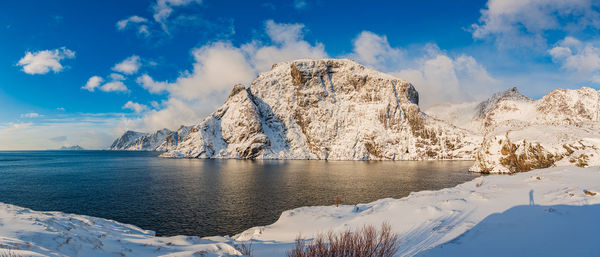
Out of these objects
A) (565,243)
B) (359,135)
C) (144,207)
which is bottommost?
(144,207)

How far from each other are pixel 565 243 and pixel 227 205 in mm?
31236

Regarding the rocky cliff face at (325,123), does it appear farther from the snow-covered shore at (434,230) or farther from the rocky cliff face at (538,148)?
the snow-covered shore at (434,230)

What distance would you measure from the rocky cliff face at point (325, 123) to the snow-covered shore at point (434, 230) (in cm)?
13135

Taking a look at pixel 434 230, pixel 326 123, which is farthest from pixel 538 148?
pixel 326 123

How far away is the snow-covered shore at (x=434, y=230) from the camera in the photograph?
8.48m

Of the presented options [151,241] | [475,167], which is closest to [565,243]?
[151,241]

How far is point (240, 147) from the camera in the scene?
509ft

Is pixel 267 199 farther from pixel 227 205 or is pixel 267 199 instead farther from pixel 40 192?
pixel 40 192

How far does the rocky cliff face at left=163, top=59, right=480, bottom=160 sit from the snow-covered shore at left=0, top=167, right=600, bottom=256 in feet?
431

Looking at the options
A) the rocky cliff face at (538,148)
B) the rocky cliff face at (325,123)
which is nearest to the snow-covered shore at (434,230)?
the rocky cliff face at (538,148)

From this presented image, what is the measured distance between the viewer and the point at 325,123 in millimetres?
165750

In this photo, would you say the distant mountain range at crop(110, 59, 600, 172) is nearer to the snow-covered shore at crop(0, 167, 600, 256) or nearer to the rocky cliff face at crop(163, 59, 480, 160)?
the rocky cliff face at crop(163, 59, 480, 160)

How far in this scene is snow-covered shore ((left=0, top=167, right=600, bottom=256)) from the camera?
848cm

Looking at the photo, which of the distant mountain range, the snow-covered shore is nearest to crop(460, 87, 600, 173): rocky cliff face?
the snow-covered shore
